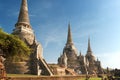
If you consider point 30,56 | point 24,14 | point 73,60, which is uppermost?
point 24,14

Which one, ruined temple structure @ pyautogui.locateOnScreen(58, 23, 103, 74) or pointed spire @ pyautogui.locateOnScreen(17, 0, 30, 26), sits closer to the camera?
pointed spire @ pyautogui.locateOnScreen(17, 0, 30, 26)

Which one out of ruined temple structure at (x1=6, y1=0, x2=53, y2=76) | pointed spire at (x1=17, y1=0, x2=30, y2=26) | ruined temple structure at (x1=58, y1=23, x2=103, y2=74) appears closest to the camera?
ruined temple structure at (x1=6, y1=0, x2=53, y2=76)

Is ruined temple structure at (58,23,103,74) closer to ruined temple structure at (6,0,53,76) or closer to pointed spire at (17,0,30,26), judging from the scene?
ruined temple structure at (6,0,53,76)

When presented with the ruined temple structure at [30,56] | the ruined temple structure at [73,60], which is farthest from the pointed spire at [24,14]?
the ruined temple structure at [73,60]

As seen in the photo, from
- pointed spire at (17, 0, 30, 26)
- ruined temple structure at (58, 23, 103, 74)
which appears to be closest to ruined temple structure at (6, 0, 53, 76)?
pointed spire at (17, 0, 30, 26)

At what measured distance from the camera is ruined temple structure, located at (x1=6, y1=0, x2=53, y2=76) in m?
41.2

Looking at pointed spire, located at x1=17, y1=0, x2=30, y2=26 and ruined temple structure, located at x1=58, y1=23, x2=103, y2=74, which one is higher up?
pointed spire, located at x1=17, y1=0, x2=30, y2=26

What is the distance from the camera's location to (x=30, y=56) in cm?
4381

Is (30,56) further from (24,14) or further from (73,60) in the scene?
(73,60)

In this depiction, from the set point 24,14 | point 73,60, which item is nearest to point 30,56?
point 24,14

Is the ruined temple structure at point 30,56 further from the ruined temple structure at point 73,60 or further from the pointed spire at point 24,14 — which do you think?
the ruined temple structure at point 73,60

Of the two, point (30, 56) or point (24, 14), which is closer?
point (30, 56)

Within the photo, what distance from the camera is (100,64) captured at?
3420 inches

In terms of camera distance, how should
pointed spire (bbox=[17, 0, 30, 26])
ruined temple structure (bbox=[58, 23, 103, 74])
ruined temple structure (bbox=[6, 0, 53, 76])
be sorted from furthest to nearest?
1. ruined temple structure (bbox=[58, 23, 103, 74])
2. pointed spire (bbox=[17, 0, 30, 26])
3. ruined temple structure (bbox=[6, 0, 53, 76])
